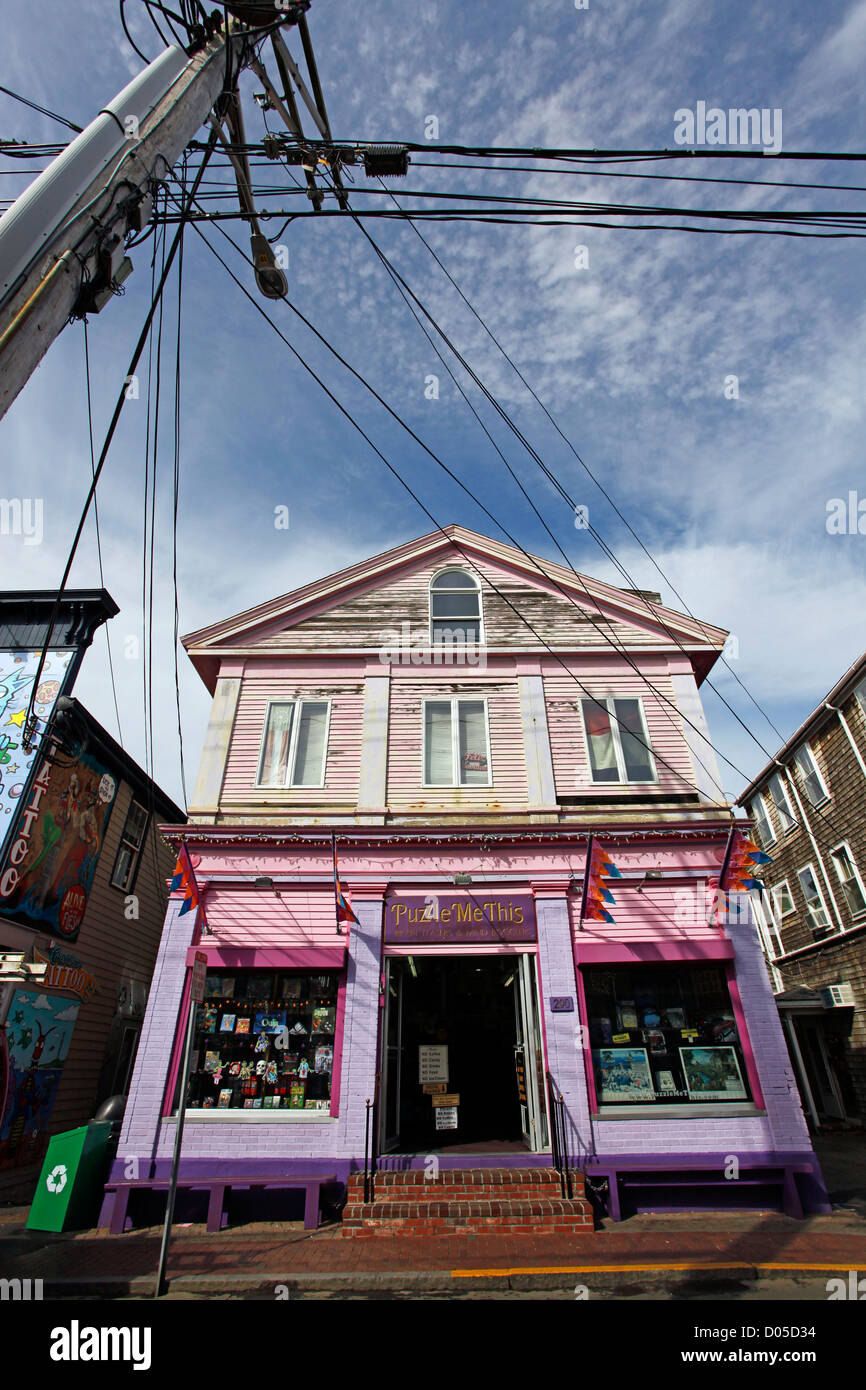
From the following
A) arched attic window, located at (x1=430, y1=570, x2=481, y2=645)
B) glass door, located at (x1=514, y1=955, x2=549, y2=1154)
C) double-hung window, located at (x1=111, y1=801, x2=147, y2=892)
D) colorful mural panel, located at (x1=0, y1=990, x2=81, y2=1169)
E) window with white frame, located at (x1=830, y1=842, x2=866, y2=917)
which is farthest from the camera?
window with white frame, located at (x1=830, y1=842, x2=866, y2=917)

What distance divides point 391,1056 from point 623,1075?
141 inches

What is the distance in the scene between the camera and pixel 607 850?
11633mm

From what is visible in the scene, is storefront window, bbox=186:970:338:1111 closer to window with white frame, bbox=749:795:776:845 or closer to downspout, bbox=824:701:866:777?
downspout, bbox=824:701:866:777

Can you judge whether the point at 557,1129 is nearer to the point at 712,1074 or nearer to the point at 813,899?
the point at 712,1074

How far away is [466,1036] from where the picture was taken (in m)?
15.4

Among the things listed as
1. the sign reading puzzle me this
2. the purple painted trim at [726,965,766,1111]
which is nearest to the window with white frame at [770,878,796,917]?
the purple painted trim at [726,965,766,1111]

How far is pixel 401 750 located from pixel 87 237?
30.0 ft

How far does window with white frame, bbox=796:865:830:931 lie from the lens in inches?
822

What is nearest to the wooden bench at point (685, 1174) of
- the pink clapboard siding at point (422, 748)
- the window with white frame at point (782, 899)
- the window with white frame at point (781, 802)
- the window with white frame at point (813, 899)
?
the pink clapboard siding at point (422, 748)

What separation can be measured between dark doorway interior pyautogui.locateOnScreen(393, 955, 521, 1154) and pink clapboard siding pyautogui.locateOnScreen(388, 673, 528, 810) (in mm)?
2809

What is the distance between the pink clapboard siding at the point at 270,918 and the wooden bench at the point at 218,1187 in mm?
3024

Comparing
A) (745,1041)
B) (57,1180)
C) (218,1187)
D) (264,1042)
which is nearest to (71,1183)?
(57,1180)
